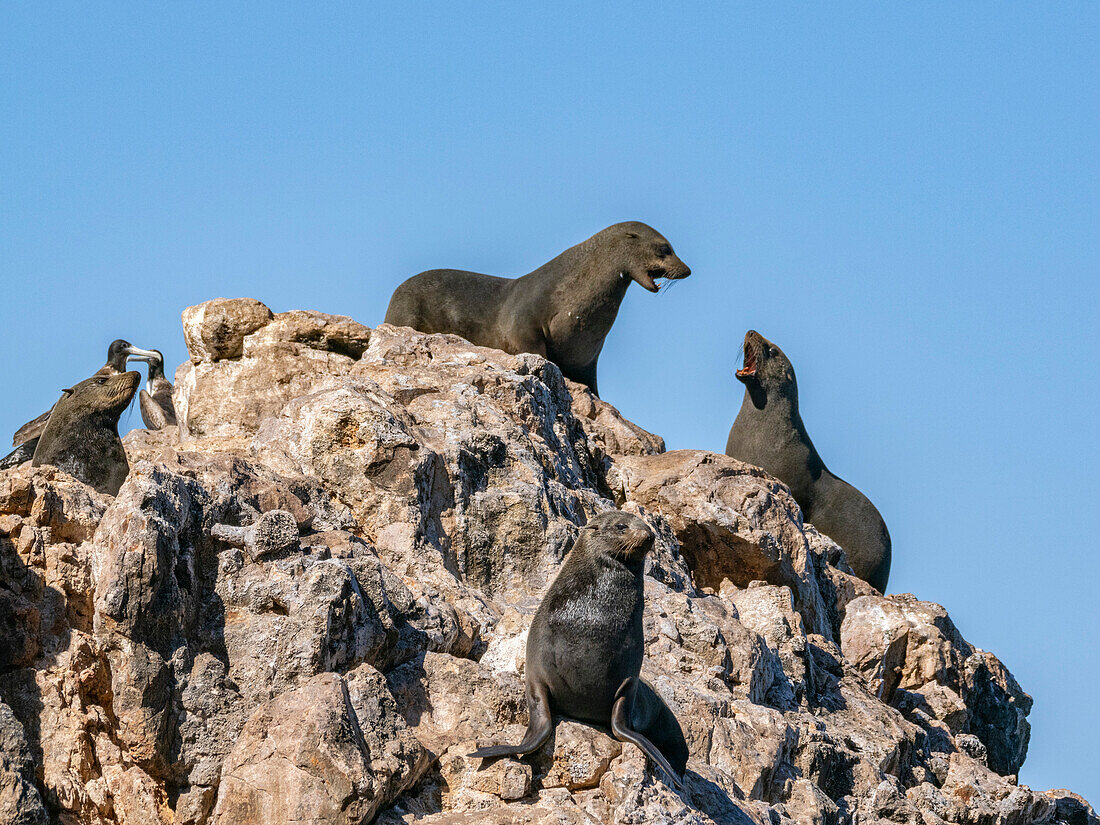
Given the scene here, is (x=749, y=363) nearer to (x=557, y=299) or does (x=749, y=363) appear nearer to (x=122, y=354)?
(x=557, y=299)

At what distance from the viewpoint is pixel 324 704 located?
731cm

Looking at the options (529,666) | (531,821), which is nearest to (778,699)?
(529,666)

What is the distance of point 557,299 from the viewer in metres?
14.7

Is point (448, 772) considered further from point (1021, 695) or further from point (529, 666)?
point (1021, 695)

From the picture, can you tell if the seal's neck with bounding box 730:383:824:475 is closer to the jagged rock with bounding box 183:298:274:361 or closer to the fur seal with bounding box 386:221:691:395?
the fur seal with bounding box 386:221:691:395

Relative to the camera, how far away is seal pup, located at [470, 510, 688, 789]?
784 cm

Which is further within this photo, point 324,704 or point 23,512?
point 23,512

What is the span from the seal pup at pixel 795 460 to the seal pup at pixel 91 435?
24.2ft

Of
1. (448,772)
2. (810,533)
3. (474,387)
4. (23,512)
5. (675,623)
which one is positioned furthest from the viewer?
(810,533)

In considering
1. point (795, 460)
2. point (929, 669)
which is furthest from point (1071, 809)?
point (795, 460)

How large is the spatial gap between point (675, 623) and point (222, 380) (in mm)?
4604

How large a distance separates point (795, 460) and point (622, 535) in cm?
809

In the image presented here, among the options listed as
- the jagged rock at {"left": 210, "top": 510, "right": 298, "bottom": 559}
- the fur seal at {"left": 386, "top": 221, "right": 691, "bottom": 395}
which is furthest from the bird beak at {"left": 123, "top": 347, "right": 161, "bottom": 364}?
the jagged rock at {"left": 210, "top": 510, "right": 298, "bottom": 559}

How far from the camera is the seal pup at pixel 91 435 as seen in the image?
10320mm
